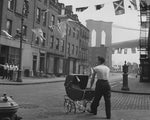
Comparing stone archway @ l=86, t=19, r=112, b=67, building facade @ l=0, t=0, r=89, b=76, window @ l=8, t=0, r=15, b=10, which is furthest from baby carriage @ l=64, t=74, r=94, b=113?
stone archway @ l=86, t=19, r=112, b=67

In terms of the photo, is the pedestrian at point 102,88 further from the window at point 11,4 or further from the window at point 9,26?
the window at point 11,4

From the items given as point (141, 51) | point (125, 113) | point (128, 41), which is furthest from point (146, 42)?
point (125, 113)

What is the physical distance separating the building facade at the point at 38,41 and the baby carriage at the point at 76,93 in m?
18.1

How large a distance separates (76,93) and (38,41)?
112 feet

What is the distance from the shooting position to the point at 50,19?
4847 cm

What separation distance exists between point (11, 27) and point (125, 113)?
27.0 m

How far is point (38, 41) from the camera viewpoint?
43812mm

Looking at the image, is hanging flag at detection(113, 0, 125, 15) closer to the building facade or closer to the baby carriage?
the building facade

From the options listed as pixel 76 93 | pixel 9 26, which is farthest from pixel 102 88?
pixel 9 26

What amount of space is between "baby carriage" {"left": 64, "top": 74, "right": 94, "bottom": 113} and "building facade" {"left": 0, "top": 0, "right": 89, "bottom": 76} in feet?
59.5

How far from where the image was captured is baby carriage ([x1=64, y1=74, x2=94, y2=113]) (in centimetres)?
1012

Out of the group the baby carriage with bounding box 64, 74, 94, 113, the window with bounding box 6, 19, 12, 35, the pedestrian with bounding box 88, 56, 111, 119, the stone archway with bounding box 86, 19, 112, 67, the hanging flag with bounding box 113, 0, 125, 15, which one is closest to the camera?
the pedestrian with bounding box 88, 56, 111, 119

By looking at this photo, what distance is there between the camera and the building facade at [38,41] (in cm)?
3512

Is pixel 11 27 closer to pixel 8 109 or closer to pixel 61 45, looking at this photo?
pixel 61 45
